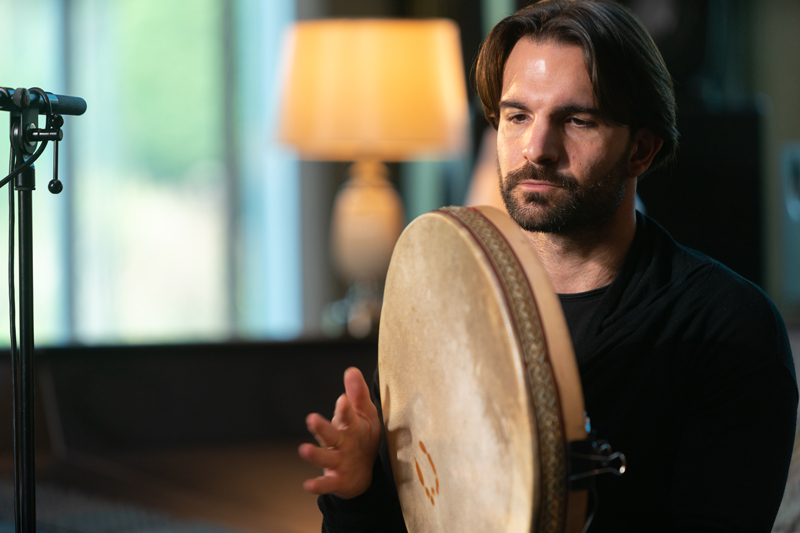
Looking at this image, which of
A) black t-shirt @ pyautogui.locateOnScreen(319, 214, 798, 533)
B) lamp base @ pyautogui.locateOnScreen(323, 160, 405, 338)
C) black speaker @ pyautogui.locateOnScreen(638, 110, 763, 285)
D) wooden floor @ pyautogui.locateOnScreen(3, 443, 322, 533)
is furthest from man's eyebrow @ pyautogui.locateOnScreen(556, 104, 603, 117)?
black speaker @ pyautogui.locateOnScreen(638, 110, 763, 285)

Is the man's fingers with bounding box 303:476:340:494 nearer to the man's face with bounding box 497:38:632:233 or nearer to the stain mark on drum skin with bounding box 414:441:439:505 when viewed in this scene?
the stain mark on drum skin with bounding box 414:441:439:505

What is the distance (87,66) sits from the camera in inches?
157

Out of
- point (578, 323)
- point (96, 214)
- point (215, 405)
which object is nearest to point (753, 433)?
point (578, 323)

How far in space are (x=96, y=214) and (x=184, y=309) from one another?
672mm

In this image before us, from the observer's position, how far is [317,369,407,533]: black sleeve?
3.36ft

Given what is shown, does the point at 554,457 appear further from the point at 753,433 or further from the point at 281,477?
the point at 281,477

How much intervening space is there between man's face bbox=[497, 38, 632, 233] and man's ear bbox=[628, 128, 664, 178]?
64mm

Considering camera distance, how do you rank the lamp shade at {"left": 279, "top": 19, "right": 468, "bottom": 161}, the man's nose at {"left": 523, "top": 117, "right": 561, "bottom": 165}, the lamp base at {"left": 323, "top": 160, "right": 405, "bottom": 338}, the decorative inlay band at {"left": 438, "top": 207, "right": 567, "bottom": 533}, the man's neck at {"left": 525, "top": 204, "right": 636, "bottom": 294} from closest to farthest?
the decorative inlay band at {"left": 438, "top": 207, "right": 567, "bottom": 533}, the man's nose at {"left": 523, "top": 117, "right": 561, "bottom": 165}, the man's neck at {"left": 525, "top": 204, "right": 636, "bottom": 294}, the lamp shade at {"left": 279, "top": 19, "right": 468, "bottom": 161}, the lamp base at {"left": 323, "top": 160, "right": 405, "bottom": 338}

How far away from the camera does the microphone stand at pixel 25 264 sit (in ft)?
3.10

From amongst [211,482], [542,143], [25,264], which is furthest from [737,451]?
[211,482]

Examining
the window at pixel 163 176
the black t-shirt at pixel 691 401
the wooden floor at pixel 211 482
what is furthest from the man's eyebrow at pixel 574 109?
the window at pixel 163 176

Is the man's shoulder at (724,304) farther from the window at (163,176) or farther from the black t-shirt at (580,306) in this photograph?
the window at (163,176)

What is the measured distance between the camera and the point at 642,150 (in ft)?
3.63

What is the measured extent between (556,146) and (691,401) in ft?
1.11
